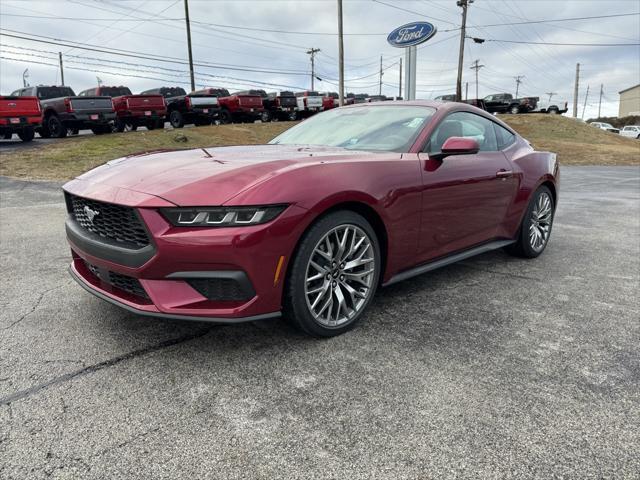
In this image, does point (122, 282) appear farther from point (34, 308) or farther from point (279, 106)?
point (279, 106)

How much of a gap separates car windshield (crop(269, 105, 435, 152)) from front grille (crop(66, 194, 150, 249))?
63.8 inches

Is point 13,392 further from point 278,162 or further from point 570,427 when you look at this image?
point 570,427

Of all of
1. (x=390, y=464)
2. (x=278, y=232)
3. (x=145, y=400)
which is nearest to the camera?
(x=390, y=464)

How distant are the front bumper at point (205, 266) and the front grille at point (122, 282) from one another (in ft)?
0.05

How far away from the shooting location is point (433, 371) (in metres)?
2.46

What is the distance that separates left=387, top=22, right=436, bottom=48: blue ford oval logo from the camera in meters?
16.8

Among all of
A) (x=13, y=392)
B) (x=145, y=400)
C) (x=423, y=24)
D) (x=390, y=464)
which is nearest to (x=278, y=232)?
(x=145, y=400)

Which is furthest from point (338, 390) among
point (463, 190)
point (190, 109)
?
point (190, 109)

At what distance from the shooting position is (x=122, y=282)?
101 inches

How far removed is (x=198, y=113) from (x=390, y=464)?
20.5m

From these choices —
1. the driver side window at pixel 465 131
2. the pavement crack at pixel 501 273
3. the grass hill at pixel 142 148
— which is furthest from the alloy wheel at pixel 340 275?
the grass hill at pixel 142 148

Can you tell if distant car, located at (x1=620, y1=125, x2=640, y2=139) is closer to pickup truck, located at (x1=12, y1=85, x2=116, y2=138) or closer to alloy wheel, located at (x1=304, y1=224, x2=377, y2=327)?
pickup truck, located at (x1=12, y1=85, x2=116, y2=138)

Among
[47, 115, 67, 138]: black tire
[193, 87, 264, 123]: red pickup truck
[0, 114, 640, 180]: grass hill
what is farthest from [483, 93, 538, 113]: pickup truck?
[47, 115, 67, 138]: black tire

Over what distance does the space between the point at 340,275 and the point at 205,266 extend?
0.83 meters
